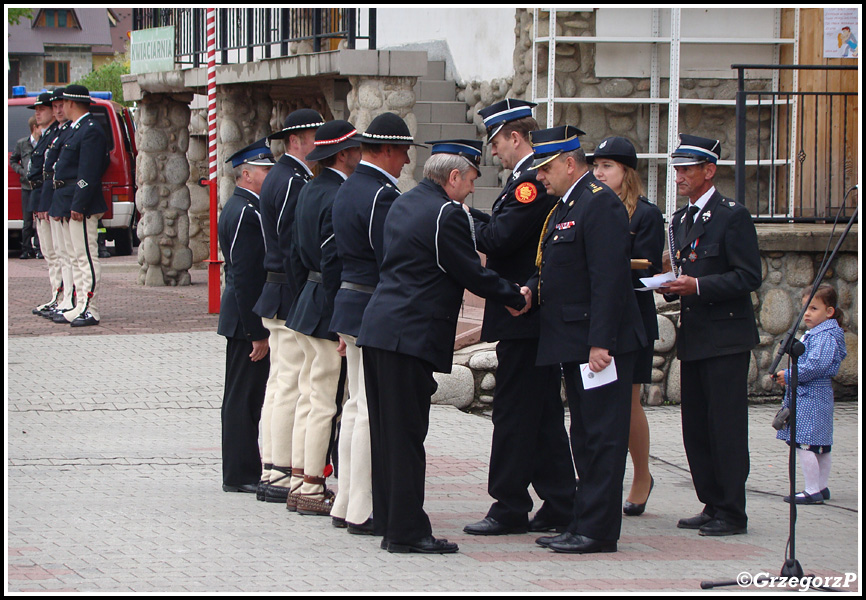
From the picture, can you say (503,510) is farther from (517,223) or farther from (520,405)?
(517,223)

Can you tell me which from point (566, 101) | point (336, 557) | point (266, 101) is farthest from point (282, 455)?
point (266, 101)

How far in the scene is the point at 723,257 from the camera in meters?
6.17

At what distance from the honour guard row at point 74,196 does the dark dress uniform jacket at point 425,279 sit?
7994 mm

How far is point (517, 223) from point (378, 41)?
33.5 ft

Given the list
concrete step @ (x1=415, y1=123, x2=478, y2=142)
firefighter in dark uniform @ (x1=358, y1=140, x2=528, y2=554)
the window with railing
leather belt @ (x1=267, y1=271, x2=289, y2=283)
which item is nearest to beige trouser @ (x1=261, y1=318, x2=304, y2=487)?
leather belt @ (x1=267, y1=271, x2=289, y2=283)

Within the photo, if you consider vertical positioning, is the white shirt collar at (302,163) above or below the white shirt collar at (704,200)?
above

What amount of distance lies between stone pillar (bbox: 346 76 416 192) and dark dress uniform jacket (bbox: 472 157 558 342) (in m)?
5.67

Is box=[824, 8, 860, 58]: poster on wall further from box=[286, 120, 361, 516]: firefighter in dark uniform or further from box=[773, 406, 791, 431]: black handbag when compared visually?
box=[286, 120, 361, 516]: firefighter in dark uniform

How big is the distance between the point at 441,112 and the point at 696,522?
7.94 metres

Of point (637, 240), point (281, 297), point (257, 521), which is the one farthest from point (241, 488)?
point (637, 240)

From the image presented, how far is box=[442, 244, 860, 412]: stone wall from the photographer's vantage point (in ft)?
30.7

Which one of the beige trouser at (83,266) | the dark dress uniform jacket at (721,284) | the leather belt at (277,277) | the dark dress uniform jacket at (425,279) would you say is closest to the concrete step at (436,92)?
the beige trouser at (83,266)

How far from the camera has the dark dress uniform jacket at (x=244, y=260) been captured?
692 centimetres

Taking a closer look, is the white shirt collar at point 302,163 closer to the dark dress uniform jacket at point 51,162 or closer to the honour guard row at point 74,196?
the honour guard row at point 74,196
